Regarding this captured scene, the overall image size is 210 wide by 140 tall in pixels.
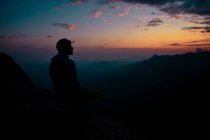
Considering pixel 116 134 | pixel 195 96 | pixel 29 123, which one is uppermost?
pixel 29 123

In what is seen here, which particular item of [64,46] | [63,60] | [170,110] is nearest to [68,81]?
[63,60]

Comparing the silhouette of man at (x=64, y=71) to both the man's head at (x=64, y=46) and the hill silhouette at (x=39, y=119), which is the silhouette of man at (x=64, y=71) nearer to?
the man's head at (x=64, y=46)

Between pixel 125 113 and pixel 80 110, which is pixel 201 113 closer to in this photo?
pixel 125 113

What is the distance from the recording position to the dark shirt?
6.07 meters

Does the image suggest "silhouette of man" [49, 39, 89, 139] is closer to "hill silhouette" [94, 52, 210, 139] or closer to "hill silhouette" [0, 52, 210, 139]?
"hill silhouette" [0, 52, 210, 139]

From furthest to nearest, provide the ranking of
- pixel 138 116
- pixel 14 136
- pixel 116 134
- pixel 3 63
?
pixel 138 116, pixel 3 63, pixel 116 134, pixel 14 136

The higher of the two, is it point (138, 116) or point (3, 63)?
point (3, 63)

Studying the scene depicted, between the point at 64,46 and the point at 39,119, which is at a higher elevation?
the point at 64,46

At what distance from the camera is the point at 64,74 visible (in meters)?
6.12

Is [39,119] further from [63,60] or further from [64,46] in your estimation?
[64,46]

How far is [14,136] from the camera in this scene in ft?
14.8

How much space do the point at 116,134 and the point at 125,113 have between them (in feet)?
302

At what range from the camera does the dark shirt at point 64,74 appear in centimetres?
607

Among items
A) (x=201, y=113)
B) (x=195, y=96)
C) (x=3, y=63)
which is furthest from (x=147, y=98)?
(x=3, y=63)
